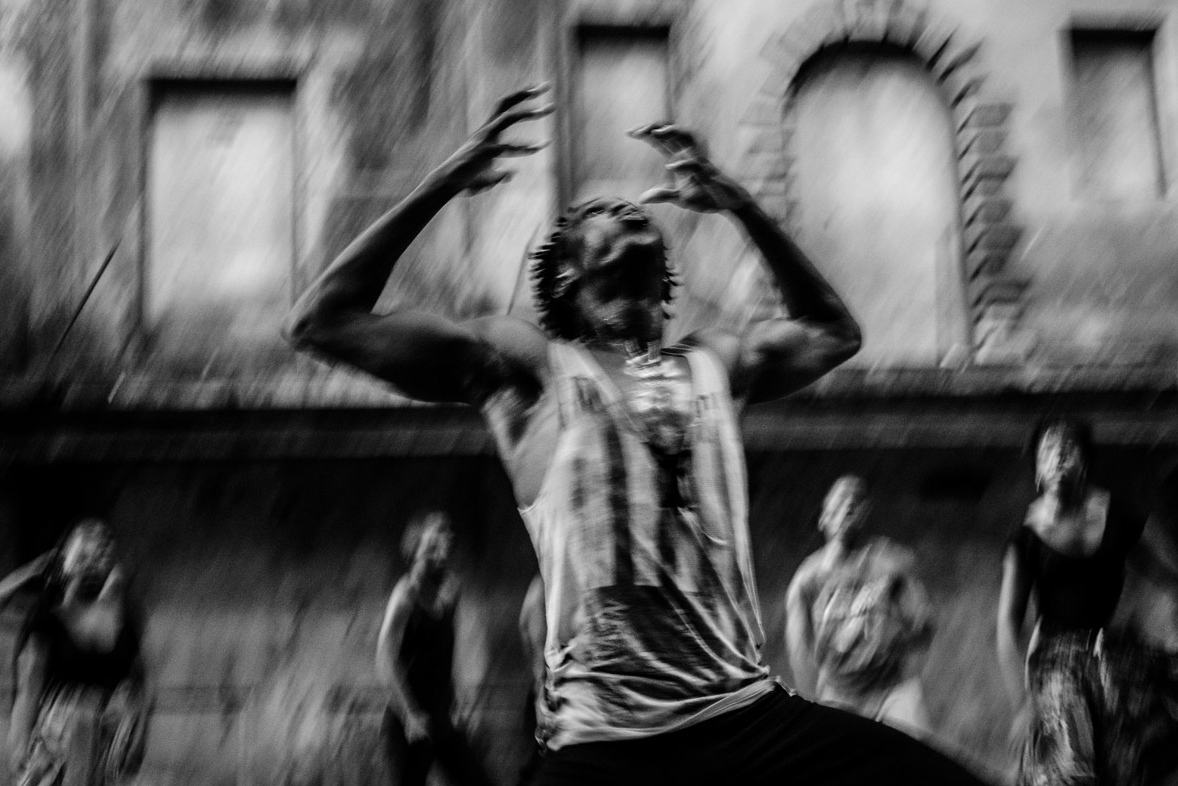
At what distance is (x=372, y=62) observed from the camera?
1081cm

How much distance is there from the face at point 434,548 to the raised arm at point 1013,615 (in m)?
3.15

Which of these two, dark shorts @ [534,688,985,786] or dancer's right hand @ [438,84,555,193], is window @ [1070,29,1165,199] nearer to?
dancer's right hand @ [438,84,555,193]

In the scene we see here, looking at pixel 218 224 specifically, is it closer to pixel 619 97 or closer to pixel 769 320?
pixel 619 97

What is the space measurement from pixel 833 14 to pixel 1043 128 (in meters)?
1.85

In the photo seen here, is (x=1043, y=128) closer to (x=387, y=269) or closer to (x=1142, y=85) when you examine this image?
(x=1142, y=85)

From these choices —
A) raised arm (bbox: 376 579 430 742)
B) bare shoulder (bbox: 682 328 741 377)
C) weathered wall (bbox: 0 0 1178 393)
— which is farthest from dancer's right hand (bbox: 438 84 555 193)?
weathered wall (bbox: 0 0 1178 393)

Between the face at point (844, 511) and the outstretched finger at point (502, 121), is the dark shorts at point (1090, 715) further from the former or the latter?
the outstretched finger at point (502, 121)

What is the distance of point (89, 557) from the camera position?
278 inches

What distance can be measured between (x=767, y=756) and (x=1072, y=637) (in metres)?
4.39

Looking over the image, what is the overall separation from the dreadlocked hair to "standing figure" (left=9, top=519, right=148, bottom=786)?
4899mm

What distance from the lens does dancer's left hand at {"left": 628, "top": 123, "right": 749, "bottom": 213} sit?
2.51 metres

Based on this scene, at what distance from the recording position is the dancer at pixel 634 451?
2105 millimetres

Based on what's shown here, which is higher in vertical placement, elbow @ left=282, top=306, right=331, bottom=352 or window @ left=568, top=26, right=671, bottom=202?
window @ left=568, top=26, right=671, bottom=202

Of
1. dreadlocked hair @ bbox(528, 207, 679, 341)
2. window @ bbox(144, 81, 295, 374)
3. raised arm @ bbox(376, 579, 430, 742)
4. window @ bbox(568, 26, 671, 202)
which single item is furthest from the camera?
window @ bbox(568, 26, 671, 202)
